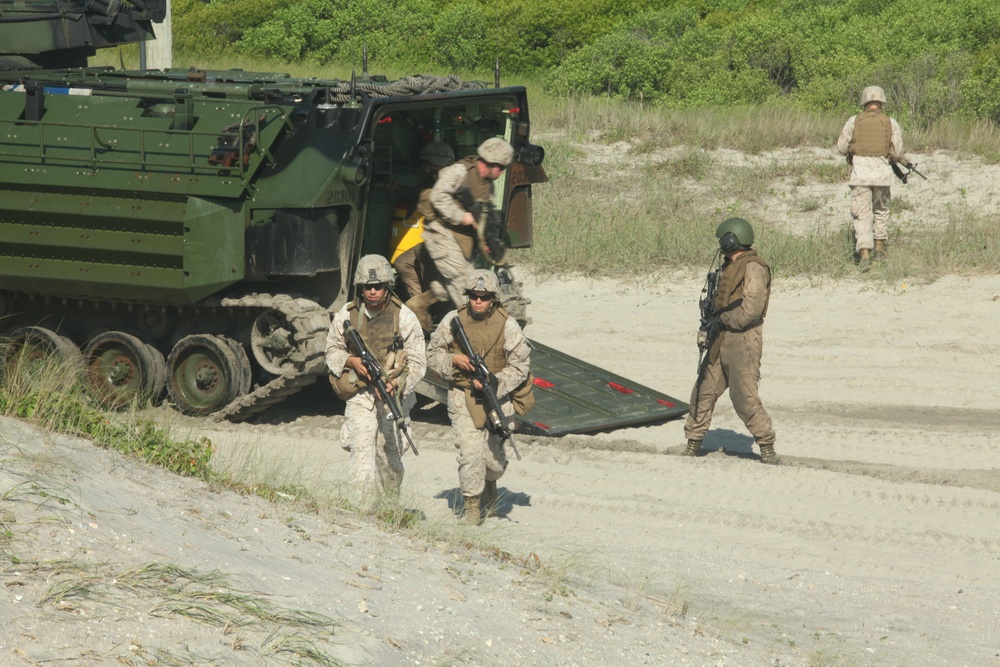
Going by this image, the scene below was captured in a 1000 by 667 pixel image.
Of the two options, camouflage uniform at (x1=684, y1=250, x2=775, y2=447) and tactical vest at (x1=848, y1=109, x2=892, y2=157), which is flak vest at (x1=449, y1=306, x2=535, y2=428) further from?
tactical vest at (x1=848, y1=109, x2=892, y2=157)

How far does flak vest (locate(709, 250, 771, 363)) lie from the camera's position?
9.54 meters

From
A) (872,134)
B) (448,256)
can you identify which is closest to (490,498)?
(448,256)

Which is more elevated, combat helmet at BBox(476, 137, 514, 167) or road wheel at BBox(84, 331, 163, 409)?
combat helmet at BBox(476, 137, 514, 167)

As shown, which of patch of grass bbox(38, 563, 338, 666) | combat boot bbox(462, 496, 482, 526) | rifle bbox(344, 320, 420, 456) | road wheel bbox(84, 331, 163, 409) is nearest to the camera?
patch of grass bbox(38, 563, 338, 666)

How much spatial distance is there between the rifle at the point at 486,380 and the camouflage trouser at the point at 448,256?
2180mm

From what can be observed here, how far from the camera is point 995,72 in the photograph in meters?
20.7

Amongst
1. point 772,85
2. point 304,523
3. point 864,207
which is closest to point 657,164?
point 864,207

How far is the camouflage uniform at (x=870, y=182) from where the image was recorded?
48.1 ft

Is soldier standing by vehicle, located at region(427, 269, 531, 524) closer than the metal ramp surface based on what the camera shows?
Yes

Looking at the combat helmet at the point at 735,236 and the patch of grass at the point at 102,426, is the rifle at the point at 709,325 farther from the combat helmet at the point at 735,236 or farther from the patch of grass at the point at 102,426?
the patch of grass at the point at 102,426

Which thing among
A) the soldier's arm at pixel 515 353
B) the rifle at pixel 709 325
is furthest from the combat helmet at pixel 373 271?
the rifle at pixel 709 325

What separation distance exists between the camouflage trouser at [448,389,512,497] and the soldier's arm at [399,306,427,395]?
0.25 m

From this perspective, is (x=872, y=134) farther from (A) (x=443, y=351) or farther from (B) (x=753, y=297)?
(A) (x=443, y=351)

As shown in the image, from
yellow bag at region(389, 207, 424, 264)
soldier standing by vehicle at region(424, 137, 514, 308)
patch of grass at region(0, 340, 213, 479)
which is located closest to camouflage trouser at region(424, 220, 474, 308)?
soldier standing by vehicle at region(424, 137, 514, 308)
